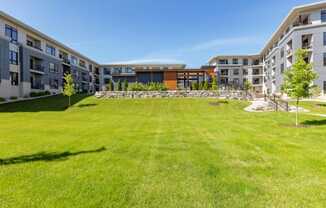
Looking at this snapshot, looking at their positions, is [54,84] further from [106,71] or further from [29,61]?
[106,71]

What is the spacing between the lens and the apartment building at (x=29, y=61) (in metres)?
32.4

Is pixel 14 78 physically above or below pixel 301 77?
above

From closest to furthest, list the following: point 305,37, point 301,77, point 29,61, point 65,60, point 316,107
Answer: point 301,77
point 316,107
point 305,37
point 29,61
point 65,60

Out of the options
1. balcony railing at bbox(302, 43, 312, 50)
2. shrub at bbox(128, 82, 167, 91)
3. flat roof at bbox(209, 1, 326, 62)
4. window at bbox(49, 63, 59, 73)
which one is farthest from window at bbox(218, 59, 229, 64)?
window at bbox(49, 63, 59, 73)

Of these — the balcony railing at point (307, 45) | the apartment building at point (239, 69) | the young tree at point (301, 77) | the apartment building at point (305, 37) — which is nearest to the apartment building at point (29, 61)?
the young tree at point (301, 77)

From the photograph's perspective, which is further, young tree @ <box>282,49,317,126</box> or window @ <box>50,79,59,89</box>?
window @ <box>50,79,59,89</box>

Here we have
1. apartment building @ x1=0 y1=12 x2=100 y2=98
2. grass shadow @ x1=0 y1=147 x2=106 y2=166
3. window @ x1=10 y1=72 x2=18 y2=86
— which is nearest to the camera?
grass shadow @ x1=0 y1=147 x2=106 y2=166

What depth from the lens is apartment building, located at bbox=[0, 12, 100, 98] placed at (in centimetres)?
3238

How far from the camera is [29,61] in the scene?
38688 millimetres

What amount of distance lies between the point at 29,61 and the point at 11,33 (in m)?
5.75

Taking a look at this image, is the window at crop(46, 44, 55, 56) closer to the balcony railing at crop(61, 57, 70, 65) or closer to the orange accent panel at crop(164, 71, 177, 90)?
the balcony railing at crop(61, 57, 70, 65)

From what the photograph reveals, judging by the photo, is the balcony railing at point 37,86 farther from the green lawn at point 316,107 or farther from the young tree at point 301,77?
the green lawn at point 316,107

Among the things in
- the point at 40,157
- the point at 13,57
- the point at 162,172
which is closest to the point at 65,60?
the point at 13,57

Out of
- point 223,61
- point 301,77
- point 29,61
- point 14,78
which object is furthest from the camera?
point 223,61
